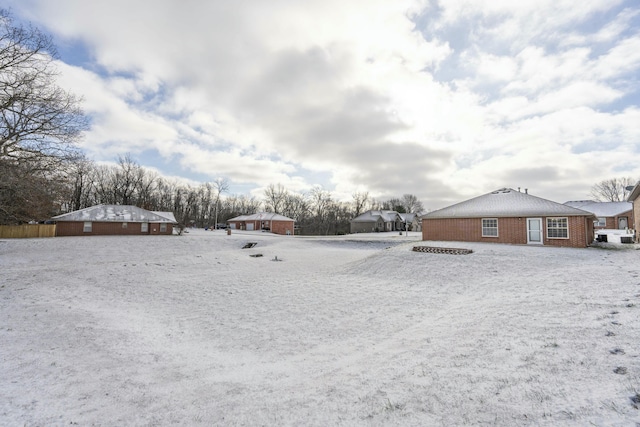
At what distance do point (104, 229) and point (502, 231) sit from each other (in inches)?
1680

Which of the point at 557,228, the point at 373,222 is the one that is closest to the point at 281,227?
the point at 373,222

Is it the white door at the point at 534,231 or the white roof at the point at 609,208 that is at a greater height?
the white roof at the point at 609,208

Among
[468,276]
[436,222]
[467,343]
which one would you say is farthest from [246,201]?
[467,343]

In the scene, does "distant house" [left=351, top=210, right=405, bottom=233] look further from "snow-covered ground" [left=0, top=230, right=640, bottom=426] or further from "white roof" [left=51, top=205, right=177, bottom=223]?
"snow-covered ground" [left=0, top=230, right=640, bottom=426]

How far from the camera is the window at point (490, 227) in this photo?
71.0 feet

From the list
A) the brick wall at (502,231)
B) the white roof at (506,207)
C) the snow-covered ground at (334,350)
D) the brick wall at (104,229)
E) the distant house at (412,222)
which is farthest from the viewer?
the distant house at (412,222)

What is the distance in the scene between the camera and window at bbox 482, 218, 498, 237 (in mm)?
21642

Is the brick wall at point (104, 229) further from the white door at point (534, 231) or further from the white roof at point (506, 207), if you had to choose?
the white door at point (534, 231)

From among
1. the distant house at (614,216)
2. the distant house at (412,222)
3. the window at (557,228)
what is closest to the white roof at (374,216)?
the distant house at (412,222)

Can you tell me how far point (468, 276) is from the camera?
42.0 ft

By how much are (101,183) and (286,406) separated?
70.8 meters

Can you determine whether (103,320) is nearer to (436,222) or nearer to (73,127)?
(73,127)

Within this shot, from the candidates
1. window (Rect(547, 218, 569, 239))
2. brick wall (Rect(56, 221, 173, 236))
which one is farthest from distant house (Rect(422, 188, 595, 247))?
brick wall (Rect(56, 221, 173, 236))

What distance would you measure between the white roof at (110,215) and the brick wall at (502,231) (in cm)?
3435
